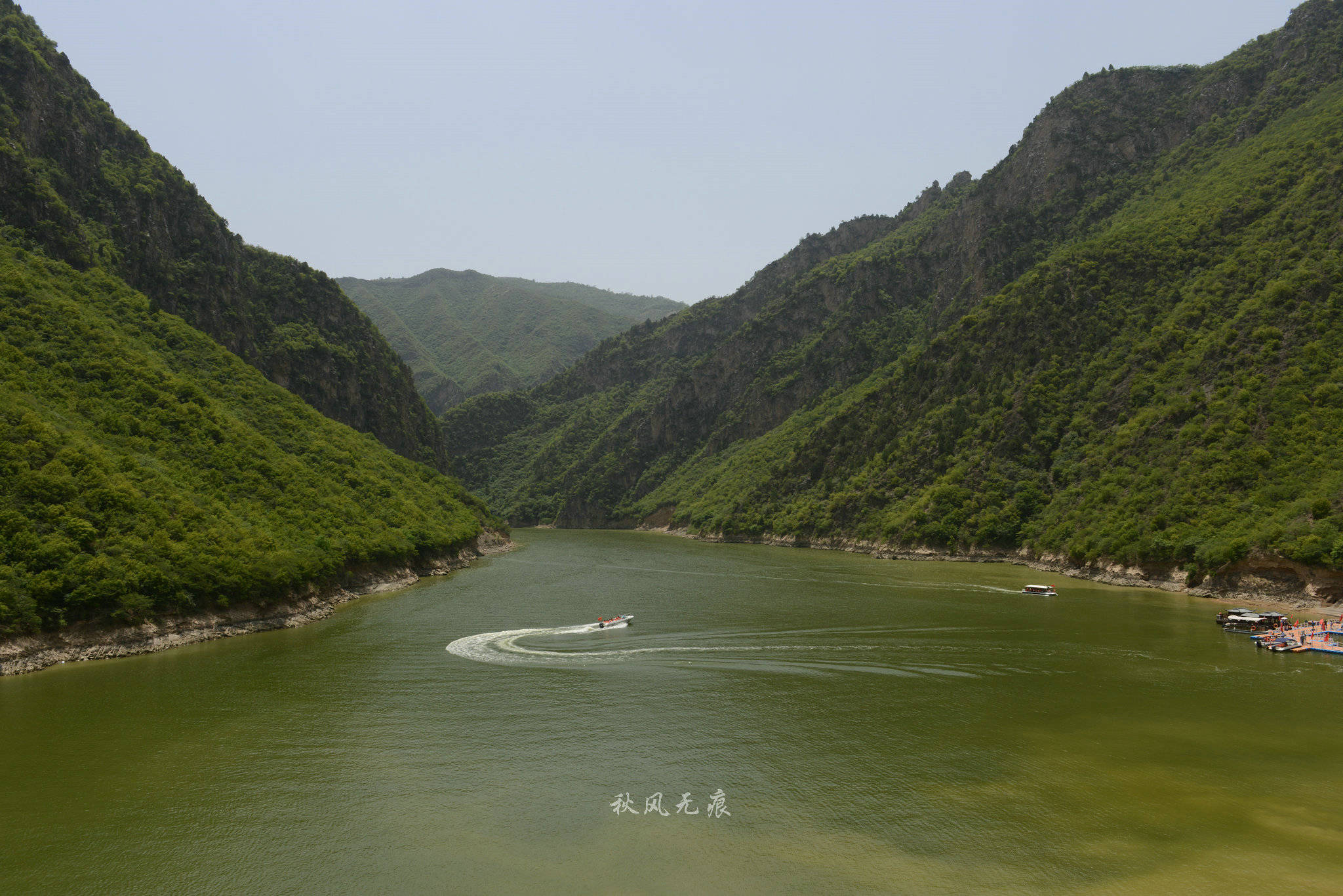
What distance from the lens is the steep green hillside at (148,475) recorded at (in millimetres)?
44156

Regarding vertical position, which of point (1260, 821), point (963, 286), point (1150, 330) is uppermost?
point (963, 286)

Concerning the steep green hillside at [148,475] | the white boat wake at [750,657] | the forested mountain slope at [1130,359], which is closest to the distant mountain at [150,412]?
the steep green hillside at [148,475]

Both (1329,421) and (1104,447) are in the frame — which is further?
(1104,447)

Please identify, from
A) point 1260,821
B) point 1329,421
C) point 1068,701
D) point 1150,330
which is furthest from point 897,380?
point 1260,821

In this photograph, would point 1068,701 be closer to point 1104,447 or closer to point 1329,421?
point 1329,421

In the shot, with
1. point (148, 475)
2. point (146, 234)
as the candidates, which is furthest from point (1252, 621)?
point (146, 234)

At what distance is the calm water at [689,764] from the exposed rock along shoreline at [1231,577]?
11879 mm

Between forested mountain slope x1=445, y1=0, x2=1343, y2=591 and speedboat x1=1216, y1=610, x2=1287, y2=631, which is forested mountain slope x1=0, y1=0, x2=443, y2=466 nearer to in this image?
forested mountain slope x1=445, y1=0, x2=1343, y2=591

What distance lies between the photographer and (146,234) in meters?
102

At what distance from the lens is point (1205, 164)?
13638 centimetres

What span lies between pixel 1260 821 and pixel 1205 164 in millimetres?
149504

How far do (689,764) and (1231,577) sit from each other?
57.6 metres

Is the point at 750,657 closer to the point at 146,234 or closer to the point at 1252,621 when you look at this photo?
the point at 1252,621

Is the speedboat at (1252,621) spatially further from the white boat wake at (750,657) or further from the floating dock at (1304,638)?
the white boat wake at (750,657)
